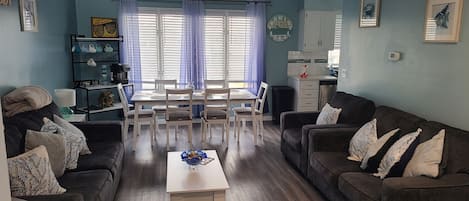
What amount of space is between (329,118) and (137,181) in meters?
2.32

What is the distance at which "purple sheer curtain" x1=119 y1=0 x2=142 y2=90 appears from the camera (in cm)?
590

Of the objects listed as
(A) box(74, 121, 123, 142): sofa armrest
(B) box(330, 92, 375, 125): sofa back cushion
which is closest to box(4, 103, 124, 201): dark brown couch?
(A) box(74, 121, 123, 142): sofa armrest

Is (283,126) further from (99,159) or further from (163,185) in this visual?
(99,159)

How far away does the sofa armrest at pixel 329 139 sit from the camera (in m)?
3.65

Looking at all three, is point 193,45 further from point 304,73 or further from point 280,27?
point 304,73

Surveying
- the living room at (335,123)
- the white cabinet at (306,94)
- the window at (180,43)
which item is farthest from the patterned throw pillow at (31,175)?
the white cabinet at (306,94)

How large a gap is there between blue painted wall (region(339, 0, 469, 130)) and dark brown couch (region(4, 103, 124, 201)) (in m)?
2.99

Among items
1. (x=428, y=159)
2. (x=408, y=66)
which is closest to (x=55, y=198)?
(x=428, y=159)

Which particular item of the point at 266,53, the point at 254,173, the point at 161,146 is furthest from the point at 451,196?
the point at 266,53

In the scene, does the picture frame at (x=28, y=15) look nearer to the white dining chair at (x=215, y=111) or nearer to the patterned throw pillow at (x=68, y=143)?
the patterned throw pillow at (x=68, y=143)

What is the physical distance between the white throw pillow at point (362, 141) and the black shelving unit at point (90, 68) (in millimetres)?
3836

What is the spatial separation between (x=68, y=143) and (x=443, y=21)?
349 cm

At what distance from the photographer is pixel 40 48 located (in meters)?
4.20

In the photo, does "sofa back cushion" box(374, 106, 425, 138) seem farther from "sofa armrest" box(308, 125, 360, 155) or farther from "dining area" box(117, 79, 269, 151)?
"dining area" box(117, 79, 269, 151)
